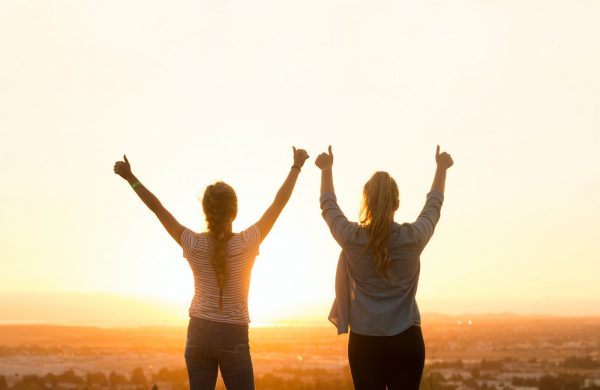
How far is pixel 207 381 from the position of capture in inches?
181

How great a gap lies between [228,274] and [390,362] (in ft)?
3.31

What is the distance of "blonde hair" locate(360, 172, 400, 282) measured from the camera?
14.7 feet

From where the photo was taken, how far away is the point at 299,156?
5.08m

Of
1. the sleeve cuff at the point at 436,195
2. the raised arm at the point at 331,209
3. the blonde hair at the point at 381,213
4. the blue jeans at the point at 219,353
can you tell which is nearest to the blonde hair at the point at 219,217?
the blue jeans at the point at 219,353

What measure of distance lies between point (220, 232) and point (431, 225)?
1195mm

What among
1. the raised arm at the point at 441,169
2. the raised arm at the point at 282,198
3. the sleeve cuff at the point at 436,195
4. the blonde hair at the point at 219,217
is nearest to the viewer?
the blonde hair at the point at 219,217

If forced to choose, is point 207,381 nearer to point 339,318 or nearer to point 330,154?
point 339,318

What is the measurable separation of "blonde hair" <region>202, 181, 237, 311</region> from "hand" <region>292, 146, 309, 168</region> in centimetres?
58

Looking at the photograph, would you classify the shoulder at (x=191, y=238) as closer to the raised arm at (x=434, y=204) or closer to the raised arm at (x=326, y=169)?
the raised arm at (x=326, y=169)

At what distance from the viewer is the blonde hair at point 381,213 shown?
4492 mm

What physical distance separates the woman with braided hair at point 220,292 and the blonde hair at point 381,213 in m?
0.63

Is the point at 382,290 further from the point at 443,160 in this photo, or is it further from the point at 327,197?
the point at 443,160

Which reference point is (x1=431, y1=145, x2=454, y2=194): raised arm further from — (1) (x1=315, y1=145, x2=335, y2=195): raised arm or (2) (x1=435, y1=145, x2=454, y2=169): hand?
(1) (x1=315, y1=145, x2=335, y2=195): raised arm

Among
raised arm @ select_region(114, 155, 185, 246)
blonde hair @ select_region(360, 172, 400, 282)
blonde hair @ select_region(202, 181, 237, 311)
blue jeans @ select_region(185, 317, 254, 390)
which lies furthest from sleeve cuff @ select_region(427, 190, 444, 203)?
raised arm @ select_region(114, 155, 185, 246)
